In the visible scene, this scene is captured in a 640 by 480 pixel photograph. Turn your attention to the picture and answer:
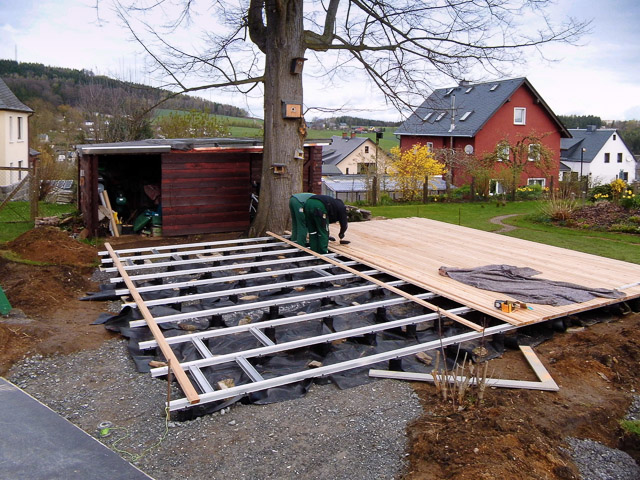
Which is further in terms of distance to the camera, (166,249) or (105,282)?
(166,249)

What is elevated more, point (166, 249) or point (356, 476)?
point (166, 249)

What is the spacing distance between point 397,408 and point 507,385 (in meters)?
1.05

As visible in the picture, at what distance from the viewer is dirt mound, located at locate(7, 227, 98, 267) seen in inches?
367

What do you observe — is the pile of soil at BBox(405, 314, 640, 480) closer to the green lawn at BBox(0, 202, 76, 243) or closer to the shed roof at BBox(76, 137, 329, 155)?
the shed roof at BBox(76, 137, 329, 155)

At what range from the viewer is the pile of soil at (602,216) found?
13.6 meters

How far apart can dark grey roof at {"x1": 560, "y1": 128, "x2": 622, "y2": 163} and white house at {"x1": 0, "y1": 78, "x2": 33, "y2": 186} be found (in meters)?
34.0

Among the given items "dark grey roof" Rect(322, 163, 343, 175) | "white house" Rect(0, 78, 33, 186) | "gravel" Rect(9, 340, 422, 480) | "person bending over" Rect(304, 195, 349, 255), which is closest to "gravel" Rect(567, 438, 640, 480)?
"gravel" Rect(9, 340, 422, 480)

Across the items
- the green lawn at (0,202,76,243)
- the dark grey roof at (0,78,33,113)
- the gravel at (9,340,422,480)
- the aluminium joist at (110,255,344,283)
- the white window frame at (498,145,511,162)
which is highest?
the dark grey roof at (0,78,33,113)

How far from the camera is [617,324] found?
6816 millimetres

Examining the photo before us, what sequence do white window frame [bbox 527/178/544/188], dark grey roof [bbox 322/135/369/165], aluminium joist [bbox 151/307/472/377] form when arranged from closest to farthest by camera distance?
aluminium joist [bbox 151/307/472/377] < white window frame [bbox 527/178/544/188] < dark grey roof [bbox 322/135/369/165]

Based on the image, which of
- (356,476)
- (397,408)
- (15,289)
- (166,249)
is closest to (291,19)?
(166,249)

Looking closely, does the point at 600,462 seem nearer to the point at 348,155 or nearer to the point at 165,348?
the point at 165,348

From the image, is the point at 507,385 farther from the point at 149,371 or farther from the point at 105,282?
the point at 105,282

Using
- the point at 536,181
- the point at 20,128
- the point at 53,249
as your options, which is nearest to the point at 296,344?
the point at 53,249
